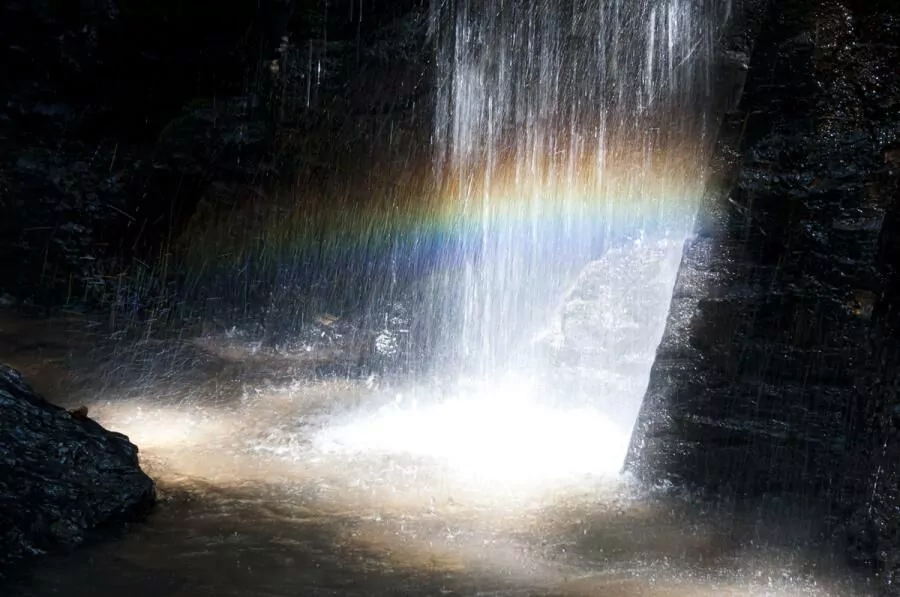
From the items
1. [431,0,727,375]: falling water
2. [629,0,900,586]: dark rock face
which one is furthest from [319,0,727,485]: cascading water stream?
[629,0,900,586]: dark rock face

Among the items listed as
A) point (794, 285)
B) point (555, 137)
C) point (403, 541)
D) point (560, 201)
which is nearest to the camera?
point (403, 541)

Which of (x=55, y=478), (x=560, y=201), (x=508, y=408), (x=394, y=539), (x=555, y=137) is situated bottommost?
(x=508, y=408)

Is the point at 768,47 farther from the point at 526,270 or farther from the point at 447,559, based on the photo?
the point at 526,270

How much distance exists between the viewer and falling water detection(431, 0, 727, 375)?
8211 millimetres

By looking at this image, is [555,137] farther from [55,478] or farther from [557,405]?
[55,478]

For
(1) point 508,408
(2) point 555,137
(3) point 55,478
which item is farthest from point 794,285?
(2) point 555,137

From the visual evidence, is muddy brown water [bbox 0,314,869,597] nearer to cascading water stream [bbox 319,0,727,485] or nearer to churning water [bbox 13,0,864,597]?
churning water [bbox 13,0,864,597]

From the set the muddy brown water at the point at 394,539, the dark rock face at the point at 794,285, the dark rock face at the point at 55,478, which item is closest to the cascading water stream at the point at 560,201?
the muddy brown water at the point at 394,539

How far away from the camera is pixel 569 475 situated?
541 cm

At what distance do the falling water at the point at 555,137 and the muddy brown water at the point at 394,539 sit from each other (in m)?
3.92

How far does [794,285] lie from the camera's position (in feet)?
15.8

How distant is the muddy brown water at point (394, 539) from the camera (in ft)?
12.2

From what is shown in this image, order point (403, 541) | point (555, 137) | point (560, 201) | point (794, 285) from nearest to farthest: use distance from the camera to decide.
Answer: point (403, 541) → point (794, 285) → point (555, 137) → point (560, 201)

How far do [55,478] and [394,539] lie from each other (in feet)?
6.18
